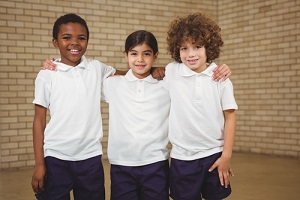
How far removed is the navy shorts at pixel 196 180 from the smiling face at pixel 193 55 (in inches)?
23.4

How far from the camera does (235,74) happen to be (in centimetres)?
736

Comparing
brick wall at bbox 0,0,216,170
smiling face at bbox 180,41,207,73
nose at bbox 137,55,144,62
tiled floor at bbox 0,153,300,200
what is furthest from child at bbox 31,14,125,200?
brick wall at bbox 0,0,216,170

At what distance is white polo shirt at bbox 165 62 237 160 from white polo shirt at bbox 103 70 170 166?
0.33 ft

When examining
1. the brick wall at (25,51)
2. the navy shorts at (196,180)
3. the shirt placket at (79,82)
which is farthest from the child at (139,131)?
the brick wall at (25,51)

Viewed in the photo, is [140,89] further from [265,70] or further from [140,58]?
[265,70]

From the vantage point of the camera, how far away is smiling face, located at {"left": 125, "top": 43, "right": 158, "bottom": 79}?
246 centimetres

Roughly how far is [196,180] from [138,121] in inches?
21.0

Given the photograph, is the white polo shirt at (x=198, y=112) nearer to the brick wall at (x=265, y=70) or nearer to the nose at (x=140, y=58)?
the nose at (x=140, y=58)

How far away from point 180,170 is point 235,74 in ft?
17.4

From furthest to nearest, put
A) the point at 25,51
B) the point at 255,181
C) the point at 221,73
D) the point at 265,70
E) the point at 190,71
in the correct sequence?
the point at 265,70, the point at 25,51, the point at 255,181, the point at 190,71, the point at 221,73

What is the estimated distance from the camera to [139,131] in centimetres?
241

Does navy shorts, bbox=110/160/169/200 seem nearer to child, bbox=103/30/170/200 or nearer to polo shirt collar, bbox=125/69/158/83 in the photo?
child, bbox=103/30/170/200

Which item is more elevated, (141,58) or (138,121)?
(141,58)

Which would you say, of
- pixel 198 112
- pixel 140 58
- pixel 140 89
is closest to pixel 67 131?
pixel 140 89
